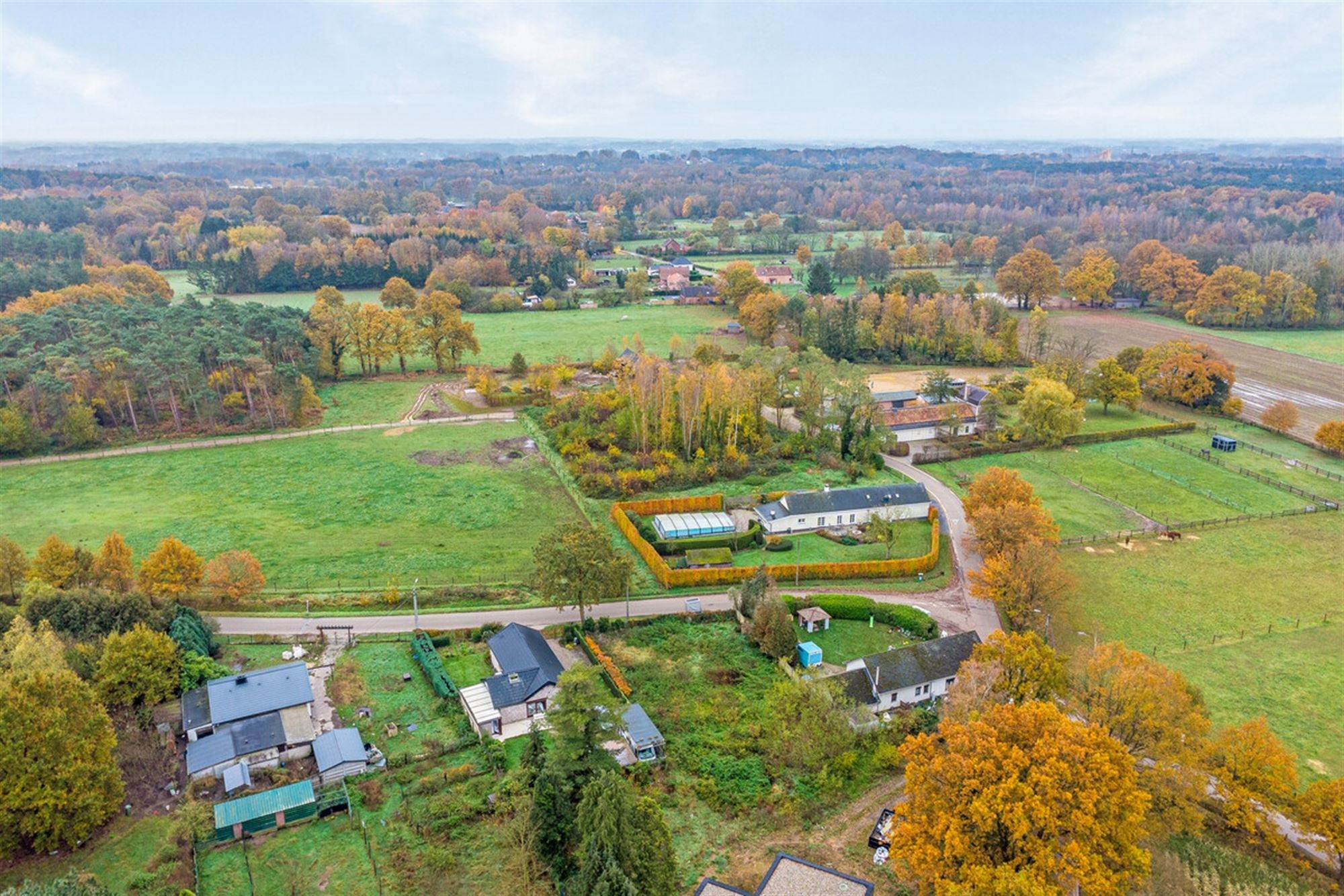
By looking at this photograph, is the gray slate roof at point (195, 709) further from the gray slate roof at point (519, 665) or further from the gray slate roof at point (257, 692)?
the gray slate roof at point (519, 665)

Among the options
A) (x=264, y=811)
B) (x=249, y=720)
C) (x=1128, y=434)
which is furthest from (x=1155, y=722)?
(x=1128, y=434)

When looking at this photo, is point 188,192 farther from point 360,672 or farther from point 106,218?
point 360,672

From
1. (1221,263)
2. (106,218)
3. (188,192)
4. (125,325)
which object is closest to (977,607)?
(125,325)

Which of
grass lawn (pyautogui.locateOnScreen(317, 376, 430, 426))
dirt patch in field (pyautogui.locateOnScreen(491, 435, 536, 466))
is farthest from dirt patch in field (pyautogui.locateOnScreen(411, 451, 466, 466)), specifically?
grass lawn (pyautogui.locateOnScreen(317, 376, 430, 426))

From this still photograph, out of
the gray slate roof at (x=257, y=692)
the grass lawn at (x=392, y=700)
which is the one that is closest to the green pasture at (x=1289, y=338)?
the grass lawn at (x=392, y=700)

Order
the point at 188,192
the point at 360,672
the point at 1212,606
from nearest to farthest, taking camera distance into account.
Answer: the point at 360,672, the point at 1212,606, the point at 188,192

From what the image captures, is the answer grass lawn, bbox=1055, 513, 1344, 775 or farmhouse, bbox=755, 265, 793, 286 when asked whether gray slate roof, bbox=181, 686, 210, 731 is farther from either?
farmhouse, bbox=755, 265, 793, 286
